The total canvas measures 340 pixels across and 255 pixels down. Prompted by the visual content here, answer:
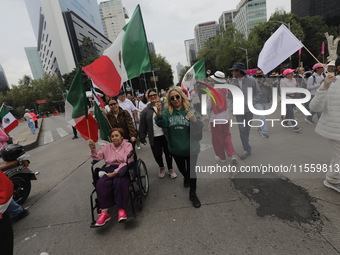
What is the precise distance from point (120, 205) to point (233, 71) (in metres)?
3.33

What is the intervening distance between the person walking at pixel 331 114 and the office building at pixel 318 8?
209 ft

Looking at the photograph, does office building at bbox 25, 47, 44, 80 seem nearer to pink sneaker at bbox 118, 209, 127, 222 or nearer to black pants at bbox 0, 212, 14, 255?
pink sneaker at bbox 118, 209, 127, 222

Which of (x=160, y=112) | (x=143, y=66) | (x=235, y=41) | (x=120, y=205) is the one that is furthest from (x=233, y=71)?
(x=235, y=41)

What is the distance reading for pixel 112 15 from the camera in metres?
130

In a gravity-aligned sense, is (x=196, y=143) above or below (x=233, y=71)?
below

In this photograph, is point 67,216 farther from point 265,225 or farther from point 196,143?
point 265,225

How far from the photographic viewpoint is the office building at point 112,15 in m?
128

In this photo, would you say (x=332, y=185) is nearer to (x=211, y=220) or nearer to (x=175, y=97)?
(x=211, y=220)

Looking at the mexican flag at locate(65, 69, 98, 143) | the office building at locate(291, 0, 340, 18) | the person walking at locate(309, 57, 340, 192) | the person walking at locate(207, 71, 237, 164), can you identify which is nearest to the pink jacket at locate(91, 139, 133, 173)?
the mexican flag at locate(65, 69, 98, 143)

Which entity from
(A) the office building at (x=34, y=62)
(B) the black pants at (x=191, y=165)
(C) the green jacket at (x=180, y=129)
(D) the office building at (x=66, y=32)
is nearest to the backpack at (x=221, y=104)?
(C) the green jacket at (x=180, y=129)

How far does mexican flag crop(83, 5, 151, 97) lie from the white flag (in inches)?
91.4

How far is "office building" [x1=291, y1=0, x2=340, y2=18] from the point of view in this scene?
1923 inches

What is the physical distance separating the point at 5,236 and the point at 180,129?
217 cm

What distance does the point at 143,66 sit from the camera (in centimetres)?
377
